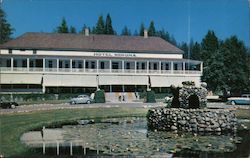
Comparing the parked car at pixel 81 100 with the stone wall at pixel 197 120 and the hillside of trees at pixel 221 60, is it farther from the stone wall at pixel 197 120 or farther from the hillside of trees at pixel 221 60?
the stone wall at pixel 197 120

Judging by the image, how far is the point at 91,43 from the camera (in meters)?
22.8

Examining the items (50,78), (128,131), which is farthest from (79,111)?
(128,131)

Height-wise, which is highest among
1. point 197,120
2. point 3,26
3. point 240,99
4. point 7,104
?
point 3,26

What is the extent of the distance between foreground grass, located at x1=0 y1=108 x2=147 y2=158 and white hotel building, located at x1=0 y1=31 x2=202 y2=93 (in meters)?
1.09

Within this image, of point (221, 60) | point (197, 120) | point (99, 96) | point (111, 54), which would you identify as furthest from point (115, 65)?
point (197, 120)

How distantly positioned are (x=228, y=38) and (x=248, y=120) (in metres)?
3.75

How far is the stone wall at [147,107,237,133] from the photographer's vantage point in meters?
11.5

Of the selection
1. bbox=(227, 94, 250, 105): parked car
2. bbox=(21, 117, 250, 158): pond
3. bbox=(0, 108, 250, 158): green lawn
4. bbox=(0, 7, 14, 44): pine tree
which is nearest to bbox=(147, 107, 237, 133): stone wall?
bbox=(21, 117, 250, 158): pond

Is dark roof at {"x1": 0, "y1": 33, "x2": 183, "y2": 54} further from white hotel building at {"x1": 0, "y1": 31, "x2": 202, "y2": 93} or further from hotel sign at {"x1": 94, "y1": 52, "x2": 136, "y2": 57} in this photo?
hotel sign at {"x1": 94, "y1": 52, "x2": 136, "y2": 57}

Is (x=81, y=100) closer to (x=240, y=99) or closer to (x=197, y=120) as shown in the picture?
(x=240, y=99)

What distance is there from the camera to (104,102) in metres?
17.4

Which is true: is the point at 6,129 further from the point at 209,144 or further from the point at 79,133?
the point at 209,144

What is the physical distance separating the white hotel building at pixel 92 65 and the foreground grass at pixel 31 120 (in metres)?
1.09

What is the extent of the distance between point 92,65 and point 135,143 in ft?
32.5
